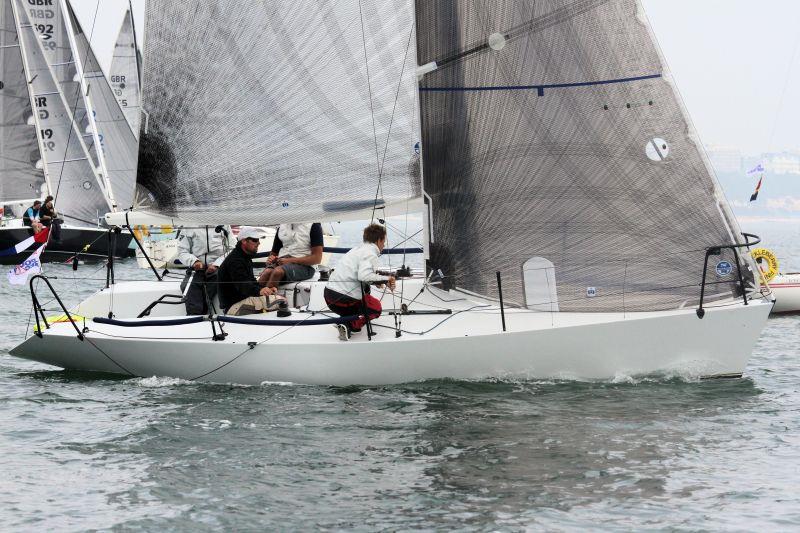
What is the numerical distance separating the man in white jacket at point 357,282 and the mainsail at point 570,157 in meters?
0.87

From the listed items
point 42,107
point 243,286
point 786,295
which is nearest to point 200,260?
point 243,286

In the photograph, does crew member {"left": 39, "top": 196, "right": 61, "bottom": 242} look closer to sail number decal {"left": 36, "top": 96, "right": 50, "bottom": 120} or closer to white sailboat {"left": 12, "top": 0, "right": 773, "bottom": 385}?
sail number decal {"left": 36, "top": 96, "right": 50, "bottom": 120}

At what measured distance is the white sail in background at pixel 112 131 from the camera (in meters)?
33.0

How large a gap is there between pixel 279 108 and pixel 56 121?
2245 centimetres

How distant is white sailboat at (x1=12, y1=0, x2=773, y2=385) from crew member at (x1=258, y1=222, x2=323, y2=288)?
0.85 meters

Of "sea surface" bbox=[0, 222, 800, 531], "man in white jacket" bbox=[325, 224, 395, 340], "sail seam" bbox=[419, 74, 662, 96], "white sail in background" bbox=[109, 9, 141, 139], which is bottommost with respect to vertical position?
"sea surface" bbox=[0, 222, 800, 531]

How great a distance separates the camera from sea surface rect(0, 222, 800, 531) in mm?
7344

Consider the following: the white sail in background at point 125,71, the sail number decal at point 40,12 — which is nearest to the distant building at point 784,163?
the white sail in background at point 125,71

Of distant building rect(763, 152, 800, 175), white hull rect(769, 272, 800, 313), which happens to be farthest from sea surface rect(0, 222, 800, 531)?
distant building rect(763, 152, 800, 175)

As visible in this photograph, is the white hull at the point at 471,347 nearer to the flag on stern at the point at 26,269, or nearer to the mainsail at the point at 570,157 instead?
the mainsail at the point at 570,157

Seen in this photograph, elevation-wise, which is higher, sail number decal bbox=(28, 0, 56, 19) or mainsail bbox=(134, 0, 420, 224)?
sail number decal bbox=(28, 0, 56, 19)

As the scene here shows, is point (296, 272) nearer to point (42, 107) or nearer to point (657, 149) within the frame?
point (657, 149)

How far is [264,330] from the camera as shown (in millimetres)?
10984

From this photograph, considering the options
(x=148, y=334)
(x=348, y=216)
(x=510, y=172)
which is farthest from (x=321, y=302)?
(x=510, y=172)
